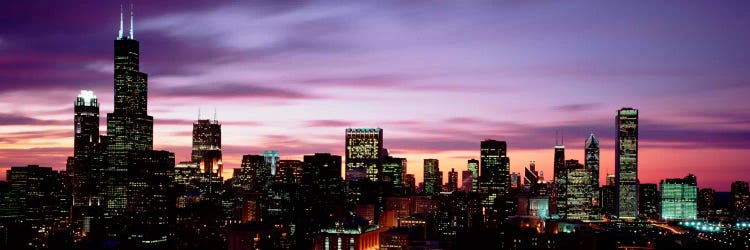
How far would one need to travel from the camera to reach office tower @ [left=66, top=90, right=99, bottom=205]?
431ft

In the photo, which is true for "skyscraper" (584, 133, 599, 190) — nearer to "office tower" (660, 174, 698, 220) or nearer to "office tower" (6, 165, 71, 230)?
"office tower" (660, 174, 698, 220)

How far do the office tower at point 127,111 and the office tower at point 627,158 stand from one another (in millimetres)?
82880

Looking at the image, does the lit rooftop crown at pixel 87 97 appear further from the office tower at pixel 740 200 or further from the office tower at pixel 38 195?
the office tower at pixel 740 200

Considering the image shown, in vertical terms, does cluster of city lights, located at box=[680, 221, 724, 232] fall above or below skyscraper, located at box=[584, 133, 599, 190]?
below

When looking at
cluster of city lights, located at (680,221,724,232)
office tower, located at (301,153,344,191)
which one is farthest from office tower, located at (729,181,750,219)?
office tower, located at (301,153,344,191)

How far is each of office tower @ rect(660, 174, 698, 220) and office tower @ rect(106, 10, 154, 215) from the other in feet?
296

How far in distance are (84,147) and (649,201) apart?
100 m

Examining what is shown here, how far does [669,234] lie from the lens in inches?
4466

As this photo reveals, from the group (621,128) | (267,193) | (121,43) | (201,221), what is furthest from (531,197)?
(121,43)

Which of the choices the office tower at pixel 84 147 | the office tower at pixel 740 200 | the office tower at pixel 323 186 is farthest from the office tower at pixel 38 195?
the office tower at pixel 740 200

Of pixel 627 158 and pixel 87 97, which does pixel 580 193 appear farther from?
pixel 87 97

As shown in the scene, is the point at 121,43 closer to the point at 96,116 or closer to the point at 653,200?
the point at 96,116

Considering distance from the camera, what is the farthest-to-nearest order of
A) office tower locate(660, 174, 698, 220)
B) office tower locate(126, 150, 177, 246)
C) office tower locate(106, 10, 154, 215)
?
office tower locate(660, 174, 698, 220) < office tower locate(106, 10, 154, 215) < office tower locate(126, 150, 177, 246)

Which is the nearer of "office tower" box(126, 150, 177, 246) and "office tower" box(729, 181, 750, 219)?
"office tower" box(126, 150, 177, 246)
